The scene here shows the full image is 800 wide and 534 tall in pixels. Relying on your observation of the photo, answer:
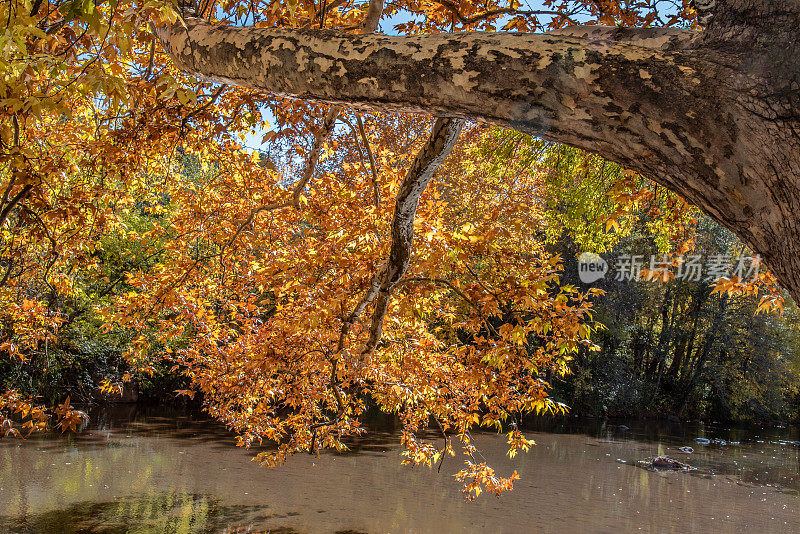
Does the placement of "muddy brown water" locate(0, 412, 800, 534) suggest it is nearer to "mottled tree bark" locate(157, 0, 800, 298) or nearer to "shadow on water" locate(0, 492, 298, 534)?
"shadow on water" locate(0, 492, 298, 534)

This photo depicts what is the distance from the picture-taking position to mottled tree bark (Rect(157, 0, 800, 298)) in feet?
3.72

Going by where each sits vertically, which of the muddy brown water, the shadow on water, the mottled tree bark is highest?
the mottled tree bark

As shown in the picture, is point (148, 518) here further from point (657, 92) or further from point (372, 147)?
point (657, 92)

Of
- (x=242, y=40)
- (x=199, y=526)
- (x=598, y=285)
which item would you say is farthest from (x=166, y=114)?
(x=598, y=285)

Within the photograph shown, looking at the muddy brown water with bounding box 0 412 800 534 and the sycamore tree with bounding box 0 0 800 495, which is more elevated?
the sycamore tree with bounding box 0 0 800 495

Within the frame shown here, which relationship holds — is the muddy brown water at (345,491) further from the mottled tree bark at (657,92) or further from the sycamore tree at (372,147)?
the mottled tree bark at (657,92)

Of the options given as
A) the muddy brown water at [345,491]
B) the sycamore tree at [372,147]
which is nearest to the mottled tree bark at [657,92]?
the sycamore tree at [372,147]

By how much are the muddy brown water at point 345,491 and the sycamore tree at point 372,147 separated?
208 centimetres

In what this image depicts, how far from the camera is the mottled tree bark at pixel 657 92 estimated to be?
113 cm

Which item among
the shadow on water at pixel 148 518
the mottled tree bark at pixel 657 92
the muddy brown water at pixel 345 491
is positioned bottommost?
the shadow on water at pixel 148 518

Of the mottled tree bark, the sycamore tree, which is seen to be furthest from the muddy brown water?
the mottled tree bark

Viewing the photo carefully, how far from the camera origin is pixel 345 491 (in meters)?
9.30

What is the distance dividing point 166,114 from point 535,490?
8729mm

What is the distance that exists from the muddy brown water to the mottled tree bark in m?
7.19
